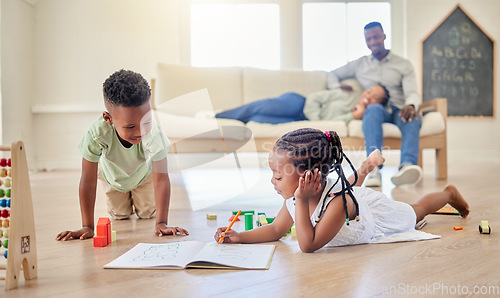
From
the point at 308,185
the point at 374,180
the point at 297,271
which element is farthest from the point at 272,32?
the point at 297,271

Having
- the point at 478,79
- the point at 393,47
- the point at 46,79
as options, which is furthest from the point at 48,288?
the point at 478,79

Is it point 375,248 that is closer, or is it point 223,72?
point 375,248

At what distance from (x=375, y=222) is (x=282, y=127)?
1.62 meters

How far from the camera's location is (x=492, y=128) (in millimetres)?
4973

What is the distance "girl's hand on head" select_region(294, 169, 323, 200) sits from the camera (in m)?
1.05

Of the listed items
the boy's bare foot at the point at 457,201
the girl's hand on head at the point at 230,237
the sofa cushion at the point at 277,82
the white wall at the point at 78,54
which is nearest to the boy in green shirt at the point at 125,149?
the girl's hand on head at the point at 230,237

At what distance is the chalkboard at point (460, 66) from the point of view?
4805 millimetres

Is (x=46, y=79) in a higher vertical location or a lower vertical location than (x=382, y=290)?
higher

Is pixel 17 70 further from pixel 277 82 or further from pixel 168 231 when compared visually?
pixel 168 231

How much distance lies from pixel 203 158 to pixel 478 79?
2.98 metres

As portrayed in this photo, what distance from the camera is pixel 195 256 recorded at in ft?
3.49

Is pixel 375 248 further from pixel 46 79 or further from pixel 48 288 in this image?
pixel 46 79

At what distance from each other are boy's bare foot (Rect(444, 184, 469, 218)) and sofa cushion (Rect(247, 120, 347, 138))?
4.12 ft

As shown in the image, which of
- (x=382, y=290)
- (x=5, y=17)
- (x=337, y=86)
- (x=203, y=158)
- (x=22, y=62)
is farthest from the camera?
(x=203, y=158)
